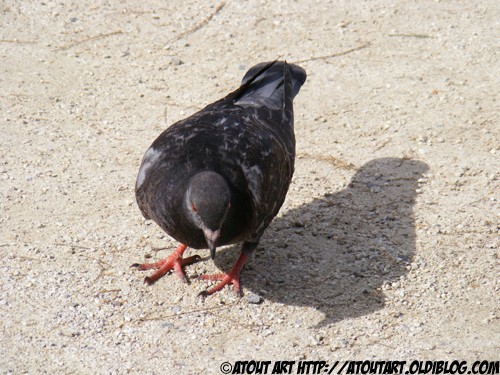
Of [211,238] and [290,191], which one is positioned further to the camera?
[290,191]

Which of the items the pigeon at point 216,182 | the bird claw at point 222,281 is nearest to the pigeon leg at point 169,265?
the pigeon at point 216,182

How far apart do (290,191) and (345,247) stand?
99cm

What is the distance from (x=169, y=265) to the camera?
6223 millimetres

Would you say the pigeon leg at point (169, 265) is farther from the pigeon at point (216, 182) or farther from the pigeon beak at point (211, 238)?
the pigeon beak at point (211, 238)

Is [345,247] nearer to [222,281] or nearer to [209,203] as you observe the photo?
[222,281]

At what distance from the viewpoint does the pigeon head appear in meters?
5.22

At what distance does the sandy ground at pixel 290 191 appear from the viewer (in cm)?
548

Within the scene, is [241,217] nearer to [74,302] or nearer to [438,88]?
[74,302]

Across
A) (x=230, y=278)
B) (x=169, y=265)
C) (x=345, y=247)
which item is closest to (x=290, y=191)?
(x=345, y=247)

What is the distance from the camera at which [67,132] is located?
26.1 ft

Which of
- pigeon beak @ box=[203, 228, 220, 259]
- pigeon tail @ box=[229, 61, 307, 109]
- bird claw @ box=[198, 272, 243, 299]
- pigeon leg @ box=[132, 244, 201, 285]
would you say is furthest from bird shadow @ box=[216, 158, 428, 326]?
pigeon tail @ box=[229, 61, 307, 109]

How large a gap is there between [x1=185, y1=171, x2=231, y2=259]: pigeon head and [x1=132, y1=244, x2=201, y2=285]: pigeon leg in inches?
35.7

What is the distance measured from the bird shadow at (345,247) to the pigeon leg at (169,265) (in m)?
0.35

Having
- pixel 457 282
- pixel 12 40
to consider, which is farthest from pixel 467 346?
pixel 12 40
